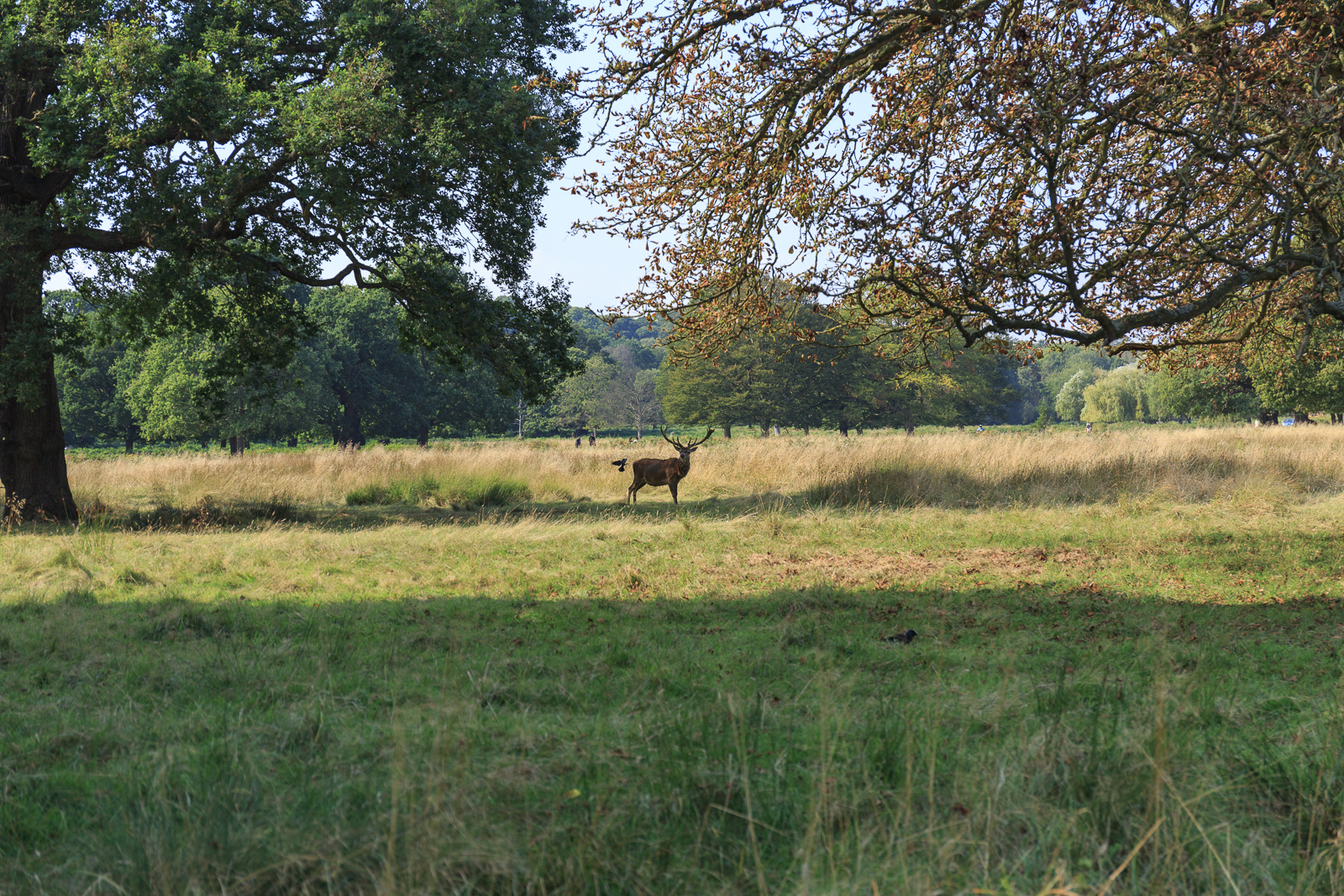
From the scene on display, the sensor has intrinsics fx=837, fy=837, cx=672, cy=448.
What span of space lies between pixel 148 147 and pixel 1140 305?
42.8ft

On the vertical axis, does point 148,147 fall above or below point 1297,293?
above

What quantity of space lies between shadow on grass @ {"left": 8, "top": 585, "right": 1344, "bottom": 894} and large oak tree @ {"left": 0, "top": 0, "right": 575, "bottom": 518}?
7410 mm

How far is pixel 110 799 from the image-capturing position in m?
3.09

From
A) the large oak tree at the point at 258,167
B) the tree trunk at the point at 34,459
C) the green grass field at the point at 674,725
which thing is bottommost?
the green grass field at the point at 674,725

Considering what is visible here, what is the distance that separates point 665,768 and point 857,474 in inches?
560

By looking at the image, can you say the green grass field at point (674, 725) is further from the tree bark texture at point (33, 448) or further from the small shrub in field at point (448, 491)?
the small shrub in field at point (448, 491)

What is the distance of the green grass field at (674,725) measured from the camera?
258 centimetres

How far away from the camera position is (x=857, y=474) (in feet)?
55.3

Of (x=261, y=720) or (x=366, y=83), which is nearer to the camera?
(x=261, y=720)

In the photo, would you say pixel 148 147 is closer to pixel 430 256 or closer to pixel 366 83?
pixel 366 83

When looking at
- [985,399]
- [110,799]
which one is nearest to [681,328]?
[110,799]

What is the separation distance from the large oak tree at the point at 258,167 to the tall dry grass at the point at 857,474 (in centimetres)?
428

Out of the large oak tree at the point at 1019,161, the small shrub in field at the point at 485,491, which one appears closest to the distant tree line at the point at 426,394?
the small shrub in field at the point at 485,491

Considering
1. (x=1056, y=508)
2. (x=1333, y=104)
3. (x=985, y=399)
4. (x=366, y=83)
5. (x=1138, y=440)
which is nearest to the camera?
(x=1333, y=104)
